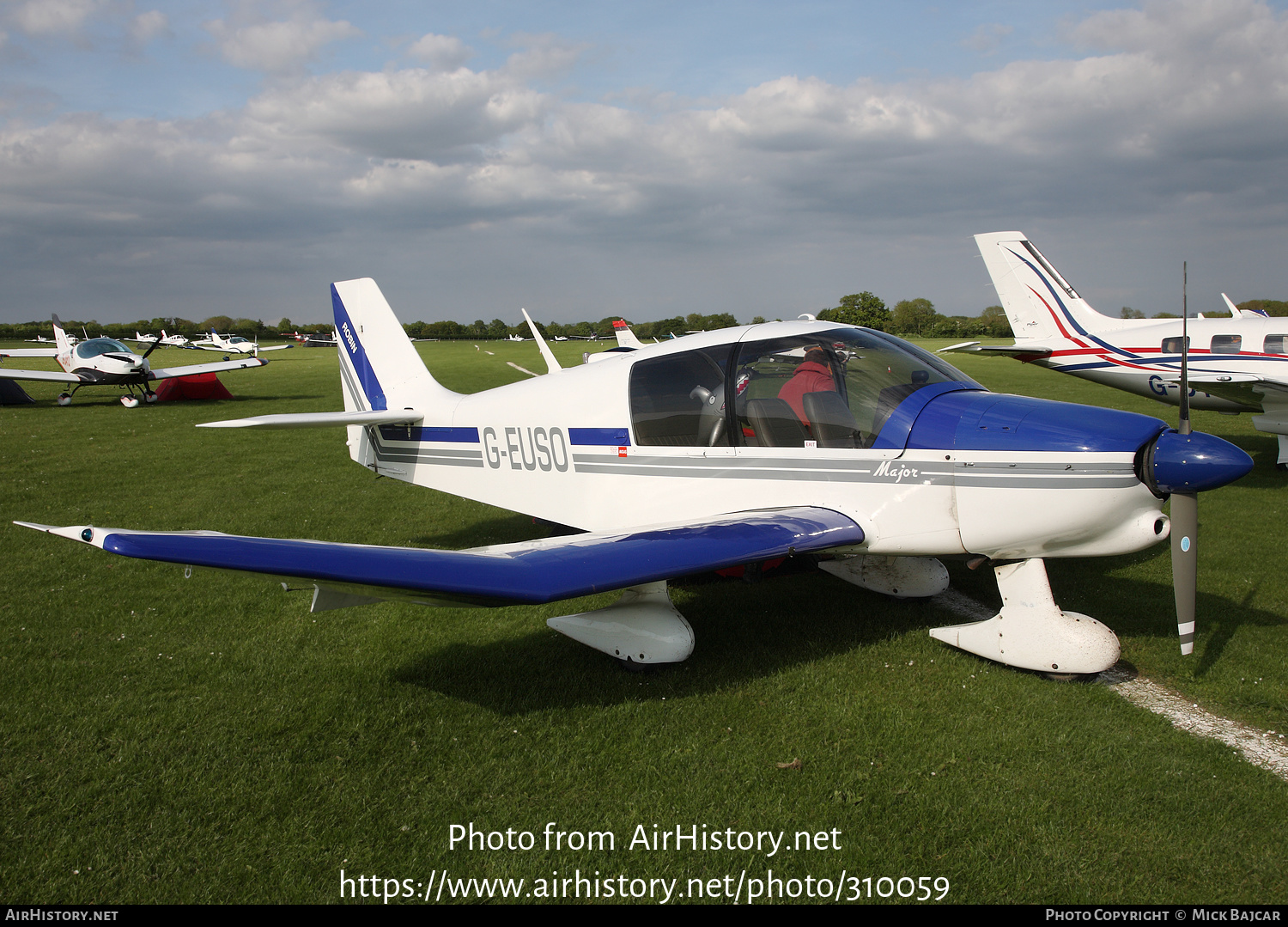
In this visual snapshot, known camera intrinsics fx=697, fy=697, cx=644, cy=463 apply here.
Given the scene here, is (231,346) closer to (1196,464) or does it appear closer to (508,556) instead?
(508,556)

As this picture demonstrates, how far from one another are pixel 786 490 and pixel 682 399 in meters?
0.95

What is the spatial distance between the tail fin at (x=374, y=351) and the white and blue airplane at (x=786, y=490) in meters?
1.22

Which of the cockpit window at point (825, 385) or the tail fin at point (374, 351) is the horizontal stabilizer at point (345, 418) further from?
the cockpit window at point (825, 385)

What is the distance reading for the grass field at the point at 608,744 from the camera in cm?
268

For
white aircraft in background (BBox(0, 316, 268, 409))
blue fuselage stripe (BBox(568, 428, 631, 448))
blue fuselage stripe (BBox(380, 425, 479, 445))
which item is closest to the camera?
blue fuselage stripe (BBox(568, 428, 631, 448))

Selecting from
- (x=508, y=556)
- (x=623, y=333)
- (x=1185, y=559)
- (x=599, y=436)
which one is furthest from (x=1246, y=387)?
(x=623, y=333)

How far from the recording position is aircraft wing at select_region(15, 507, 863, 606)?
278 centimetres

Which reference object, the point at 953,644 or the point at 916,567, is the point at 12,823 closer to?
the point at 953,644

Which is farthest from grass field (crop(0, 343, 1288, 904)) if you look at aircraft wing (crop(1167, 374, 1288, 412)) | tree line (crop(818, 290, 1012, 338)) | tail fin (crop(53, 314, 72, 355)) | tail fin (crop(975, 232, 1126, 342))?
tree line (crop(818, 290, 1012, 338))

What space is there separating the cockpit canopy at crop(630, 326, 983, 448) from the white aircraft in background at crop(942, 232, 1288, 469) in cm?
666

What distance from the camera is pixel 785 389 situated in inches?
177

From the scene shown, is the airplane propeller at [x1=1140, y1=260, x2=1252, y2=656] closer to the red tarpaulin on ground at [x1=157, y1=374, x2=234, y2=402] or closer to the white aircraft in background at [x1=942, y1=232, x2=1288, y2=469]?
the white aircraft in background at [x1=942, y1=232, x2=1288, y2=469]

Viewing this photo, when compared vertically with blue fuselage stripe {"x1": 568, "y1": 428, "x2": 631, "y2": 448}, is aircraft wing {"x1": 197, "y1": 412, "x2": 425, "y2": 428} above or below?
above
